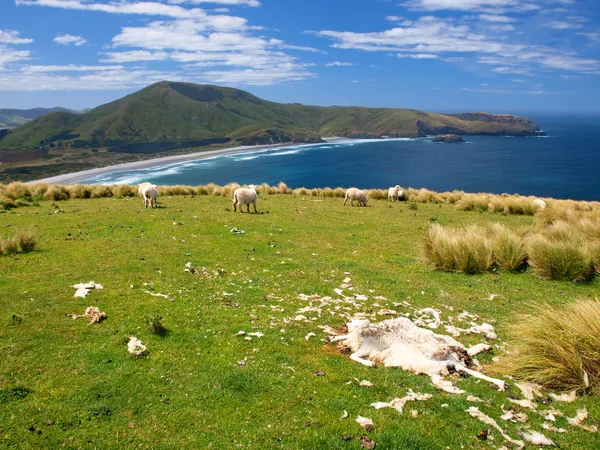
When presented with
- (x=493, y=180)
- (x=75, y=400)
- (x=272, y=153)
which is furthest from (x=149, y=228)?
(x=272, y=153)

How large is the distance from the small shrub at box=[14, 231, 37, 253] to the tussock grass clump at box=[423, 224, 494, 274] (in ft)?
48.6

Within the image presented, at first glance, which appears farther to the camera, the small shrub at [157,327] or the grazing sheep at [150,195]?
the grazing sheep at [150,195]

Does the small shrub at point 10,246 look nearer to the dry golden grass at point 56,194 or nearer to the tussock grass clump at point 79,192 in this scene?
the dry golden grass at point 56,194

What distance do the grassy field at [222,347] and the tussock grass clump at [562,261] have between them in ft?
2.01

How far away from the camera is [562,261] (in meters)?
12.8

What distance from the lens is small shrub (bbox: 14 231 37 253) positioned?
1351cm

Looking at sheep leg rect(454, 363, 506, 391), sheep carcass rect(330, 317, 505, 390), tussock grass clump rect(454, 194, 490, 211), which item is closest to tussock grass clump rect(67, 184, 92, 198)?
sheep carcass rect(330, 317, 505, 390)

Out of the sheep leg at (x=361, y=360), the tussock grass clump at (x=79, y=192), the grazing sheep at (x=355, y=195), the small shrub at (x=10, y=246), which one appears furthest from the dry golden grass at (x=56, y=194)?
the sheep leg at (x=361, y=360)

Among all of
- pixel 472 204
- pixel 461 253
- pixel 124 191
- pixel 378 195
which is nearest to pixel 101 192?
pixel 124 191

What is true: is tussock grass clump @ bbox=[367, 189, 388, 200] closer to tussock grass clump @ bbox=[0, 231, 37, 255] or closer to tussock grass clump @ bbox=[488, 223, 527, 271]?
tussock grass clump @ bbox=[488, 223, 527, 271]

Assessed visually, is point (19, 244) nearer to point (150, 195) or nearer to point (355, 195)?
point (150, 195)

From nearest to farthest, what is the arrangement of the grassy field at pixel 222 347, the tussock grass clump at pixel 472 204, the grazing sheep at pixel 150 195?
the grassy field at pixel 222 347 < the grazing sheep at pixel 150 195 < the tussock grass clump at pixel 472 204

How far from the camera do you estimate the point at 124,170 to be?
116250mm

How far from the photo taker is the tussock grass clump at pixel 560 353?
267 inches
